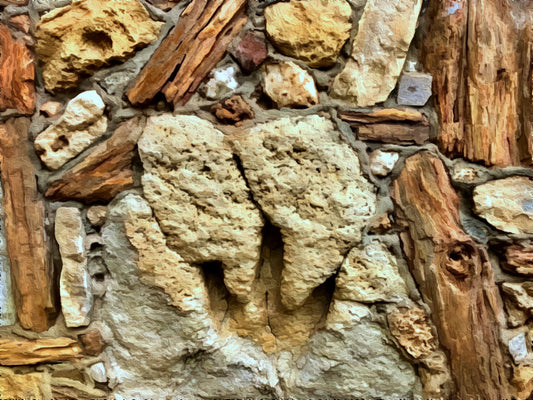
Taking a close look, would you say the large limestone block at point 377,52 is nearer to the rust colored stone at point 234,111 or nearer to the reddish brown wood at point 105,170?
the rust colored stone at point 234,111

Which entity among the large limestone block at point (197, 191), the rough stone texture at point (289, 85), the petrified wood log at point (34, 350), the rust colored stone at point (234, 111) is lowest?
the petrified wood log at point (34, 350)

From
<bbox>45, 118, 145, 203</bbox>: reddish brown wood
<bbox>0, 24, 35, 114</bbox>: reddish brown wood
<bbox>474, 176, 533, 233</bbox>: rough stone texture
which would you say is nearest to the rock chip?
<bbox>45, 118, 145, 203</bbox>: reddish brown wood

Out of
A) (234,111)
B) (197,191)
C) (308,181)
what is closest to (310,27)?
(234,111)

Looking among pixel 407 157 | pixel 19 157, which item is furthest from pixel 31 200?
pixel 407 157

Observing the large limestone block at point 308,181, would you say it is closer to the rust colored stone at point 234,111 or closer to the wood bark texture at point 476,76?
the rust colored stone at point 234,111

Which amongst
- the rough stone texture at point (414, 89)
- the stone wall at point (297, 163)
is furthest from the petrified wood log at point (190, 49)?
the rough stone texture at point (414, 89)

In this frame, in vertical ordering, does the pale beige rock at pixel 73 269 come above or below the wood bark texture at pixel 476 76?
below

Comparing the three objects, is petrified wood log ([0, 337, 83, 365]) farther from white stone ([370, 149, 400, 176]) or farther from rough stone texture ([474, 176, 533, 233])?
rough stone texture ([474, 176, 533, 233])

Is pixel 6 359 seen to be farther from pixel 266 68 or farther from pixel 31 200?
pixel 266 68
